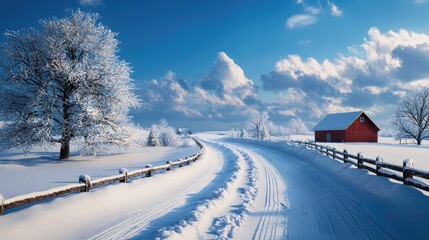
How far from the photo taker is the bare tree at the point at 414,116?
1938 inches

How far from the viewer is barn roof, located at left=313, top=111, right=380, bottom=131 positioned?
163 ft

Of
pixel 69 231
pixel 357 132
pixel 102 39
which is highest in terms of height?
pixel 102 39

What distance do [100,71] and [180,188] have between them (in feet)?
42.7

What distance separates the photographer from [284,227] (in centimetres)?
661

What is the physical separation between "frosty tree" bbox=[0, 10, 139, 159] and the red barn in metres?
42.6

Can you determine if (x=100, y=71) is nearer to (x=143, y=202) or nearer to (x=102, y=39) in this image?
(x=102, y=39)

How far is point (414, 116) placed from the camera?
1983 inches

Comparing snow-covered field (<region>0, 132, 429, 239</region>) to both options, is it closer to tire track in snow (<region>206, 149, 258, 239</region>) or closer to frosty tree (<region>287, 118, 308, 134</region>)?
tire track in snow (<region>206, 149, 258, 239</region>)

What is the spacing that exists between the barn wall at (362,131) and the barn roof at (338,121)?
0.77 metres

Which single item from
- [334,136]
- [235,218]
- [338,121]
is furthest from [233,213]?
[338,121]

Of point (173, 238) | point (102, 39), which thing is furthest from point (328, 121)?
point (173, 238)

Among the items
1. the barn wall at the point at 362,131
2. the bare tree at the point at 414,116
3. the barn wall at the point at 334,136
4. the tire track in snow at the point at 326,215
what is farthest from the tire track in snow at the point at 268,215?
the bare tree at the point at 414,116

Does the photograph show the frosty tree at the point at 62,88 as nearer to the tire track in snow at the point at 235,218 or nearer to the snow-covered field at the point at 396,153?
the tire track in snow at the point at 235,218

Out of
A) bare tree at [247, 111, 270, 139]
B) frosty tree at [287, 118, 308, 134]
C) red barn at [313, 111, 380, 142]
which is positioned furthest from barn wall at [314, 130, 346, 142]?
frosty tree at [287, 118, 308, 134]
